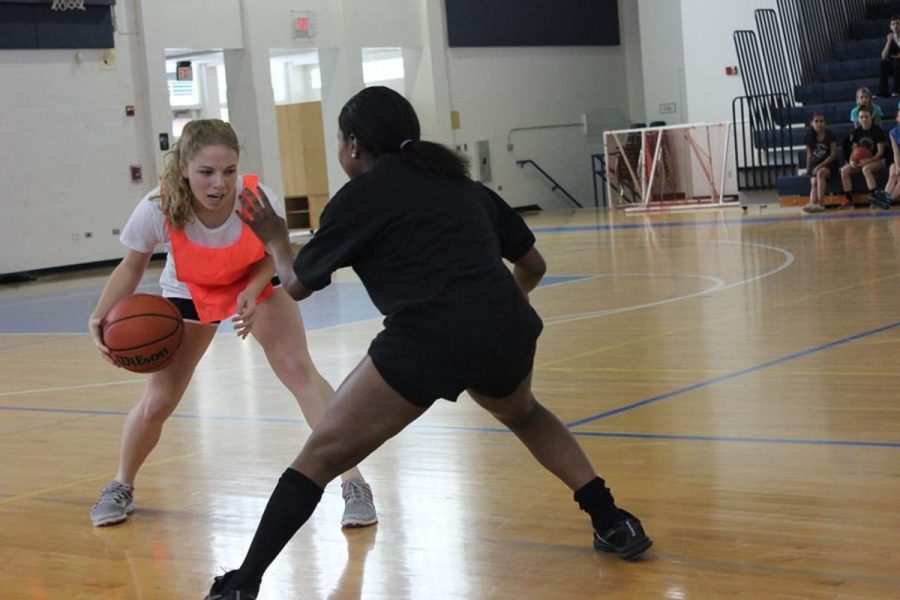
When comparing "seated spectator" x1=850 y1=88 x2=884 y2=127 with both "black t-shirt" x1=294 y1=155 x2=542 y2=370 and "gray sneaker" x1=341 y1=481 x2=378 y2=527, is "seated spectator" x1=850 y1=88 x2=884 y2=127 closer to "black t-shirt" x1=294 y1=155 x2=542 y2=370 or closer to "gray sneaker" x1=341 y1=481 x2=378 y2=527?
"gray sneaker" x1=341 y1=481 x2=378 y2=527

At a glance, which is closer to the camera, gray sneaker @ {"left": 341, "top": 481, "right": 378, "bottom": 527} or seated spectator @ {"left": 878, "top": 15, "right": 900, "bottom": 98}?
gray sneaker @ {"left": 341, "top": 481, "right": 378, "bottom": 527}

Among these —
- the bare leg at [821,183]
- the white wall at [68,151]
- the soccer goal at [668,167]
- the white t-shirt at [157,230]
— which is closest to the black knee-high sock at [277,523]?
the white t-shirt at [157,230]

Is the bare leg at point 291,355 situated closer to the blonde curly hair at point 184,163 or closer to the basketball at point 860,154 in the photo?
the blonde curly hair at point 184,163

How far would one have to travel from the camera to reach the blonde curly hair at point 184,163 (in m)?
4.25

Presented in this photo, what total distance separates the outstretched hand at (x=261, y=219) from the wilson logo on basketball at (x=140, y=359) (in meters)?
0.92

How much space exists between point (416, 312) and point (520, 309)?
28 centimetres

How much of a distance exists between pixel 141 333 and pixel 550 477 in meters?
1.48

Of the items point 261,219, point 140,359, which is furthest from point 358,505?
point 261,219

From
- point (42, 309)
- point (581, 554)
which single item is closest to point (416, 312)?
point (581, 554)

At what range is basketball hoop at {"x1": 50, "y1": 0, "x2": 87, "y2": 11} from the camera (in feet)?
60.5

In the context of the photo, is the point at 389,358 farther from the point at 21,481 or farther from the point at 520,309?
the point at 21,481

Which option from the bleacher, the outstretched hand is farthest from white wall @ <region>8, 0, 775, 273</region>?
the outstretched hand

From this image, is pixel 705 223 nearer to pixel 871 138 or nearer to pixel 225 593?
pixel 871 138

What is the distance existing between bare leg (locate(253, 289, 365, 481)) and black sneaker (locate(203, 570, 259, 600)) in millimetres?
1117
